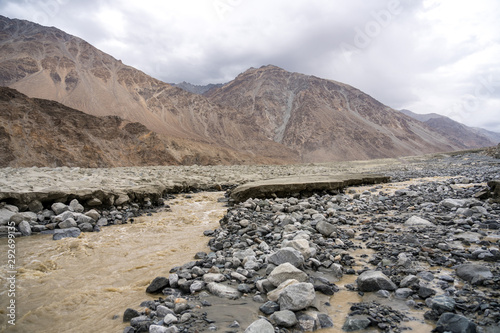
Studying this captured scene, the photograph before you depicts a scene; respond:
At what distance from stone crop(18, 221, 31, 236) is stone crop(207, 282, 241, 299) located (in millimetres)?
5297

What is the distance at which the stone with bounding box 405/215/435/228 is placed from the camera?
4899 mm

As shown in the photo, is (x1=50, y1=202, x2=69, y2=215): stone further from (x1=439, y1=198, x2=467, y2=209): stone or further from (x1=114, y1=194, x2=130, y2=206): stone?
(x1=439, y1=198, x2=467, y2=209): stone

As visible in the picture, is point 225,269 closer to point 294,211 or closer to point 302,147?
point 294,211

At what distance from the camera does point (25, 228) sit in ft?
19.8

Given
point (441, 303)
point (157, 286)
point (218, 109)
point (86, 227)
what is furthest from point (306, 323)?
point (218, 109)

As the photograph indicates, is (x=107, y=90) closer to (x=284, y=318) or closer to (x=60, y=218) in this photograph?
(x=60, y=218)

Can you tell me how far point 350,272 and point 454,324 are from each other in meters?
1.40

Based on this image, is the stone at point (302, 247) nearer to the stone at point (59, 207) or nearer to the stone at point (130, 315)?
the stone at point (130, 315)

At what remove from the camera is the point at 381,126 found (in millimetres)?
101750

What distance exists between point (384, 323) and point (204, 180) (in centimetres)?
1189

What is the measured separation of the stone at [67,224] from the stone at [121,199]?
1.84 meters

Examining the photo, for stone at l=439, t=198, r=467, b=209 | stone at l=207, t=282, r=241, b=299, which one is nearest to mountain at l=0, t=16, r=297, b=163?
stone at l=439, t=198, r=467, b=209

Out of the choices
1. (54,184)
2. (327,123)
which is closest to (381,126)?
(327,123)

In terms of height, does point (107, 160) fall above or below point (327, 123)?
below
